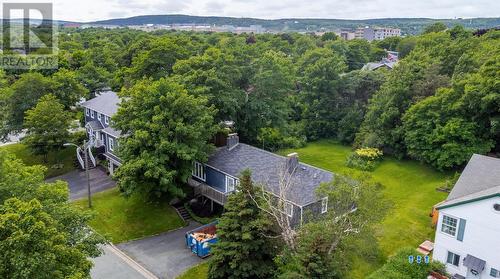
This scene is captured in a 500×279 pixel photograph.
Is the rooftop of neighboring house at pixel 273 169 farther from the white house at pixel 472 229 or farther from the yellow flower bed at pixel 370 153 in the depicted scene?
the yellow flower bed at pixel 370 153

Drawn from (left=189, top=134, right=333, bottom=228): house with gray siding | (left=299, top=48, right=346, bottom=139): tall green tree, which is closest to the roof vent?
(left=189, top=134, right=333, bottom=228): house with gray siding

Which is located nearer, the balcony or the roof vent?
the roof vent

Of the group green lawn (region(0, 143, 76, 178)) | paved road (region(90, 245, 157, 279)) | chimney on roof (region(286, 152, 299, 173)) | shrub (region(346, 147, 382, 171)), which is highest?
chimney on roof (region(286, 152, 299, 173))

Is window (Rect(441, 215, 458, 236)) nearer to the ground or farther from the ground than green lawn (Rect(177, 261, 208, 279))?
farther from the ground

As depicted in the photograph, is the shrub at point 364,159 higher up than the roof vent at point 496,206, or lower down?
lower down

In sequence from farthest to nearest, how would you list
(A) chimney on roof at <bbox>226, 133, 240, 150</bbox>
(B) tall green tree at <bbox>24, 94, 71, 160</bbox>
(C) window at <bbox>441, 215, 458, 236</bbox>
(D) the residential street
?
(B) tall green tree at <bbox>24, 94, 71, 160</bbox> → (A) chimney on roof at <bbox>226, 133, 240, 150</bbox> → (D) the residential street → (C) window at <bbox>441, 215, 458, 236</bbox>

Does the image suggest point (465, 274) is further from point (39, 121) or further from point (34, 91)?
point (34, 91)

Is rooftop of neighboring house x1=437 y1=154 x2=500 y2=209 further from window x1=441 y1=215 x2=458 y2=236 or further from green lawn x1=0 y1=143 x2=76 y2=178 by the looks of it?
green lawn x1=0 y1=143 x2=76 y2=178

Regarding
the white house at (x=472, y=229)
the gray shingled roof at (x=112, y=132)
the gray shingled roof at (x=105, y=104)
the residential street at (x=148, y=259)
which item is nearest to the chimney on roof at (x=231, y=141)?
the residential street at (x=148, y=259)
